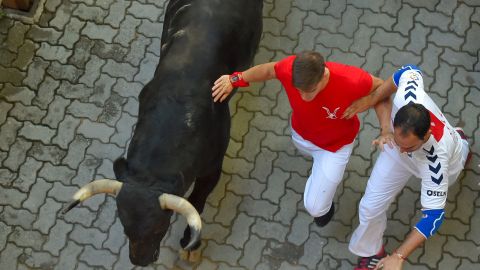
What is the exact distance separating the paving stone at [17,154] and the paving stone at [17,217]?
1.48ft

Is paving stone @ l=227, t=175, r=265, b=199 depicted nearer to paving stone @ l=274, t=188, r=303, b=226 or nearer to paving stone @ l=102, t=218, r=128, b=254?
paving stone @ l=274, t=188, r=303, b=226

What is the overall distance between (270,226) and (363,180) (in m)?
1.07

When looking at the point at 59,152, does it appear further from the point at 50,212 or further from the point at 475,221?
the point at 475,221

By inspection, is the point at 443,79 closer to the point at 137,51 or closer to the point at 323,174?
the point at 323,174

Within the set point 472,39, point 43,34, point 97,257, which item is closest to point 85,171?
point 97,257

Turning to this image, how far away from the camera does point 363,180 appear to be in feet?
20.5

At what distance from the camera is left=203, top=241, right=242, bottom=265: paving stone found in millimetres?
5922

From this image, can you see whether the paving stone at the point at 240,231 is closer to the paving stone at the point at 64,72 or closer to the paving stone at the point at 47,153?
the paving stone at the point at 47,153

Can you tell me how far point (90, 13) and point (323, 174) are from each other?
11.4 feet

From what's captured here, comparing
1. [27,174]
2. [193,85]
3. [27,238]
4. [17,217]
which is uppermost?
[193,85]

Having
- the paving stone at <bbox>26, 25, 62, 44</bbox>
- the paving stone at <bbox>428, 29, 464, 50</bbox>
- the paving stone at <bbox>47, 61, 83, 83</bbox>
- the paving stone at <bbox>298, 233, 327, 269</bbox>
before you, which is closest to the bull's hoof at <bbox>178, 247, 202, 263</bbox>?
the paving stone at <bbox>298, 233, 327, 269</bbox>

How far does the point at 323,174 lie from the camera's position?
536 centimetres

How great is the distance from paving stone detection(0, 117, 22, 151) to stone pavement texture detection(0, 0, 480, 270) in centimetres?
1

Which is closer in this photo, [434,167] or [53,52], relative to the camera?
[434,167]
